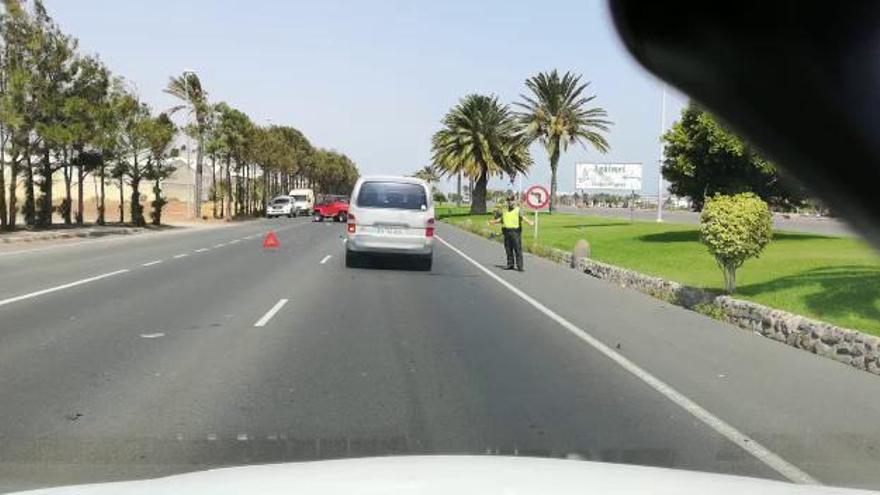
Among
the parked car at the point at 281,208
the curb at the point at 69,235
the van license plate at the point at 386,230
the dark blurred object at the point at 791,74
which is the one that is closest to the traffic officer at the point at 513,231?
the van license plate at the point at 386,230

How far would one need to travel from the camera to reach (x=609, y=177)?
75625 mm

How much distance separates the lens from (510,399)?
25.0 ft

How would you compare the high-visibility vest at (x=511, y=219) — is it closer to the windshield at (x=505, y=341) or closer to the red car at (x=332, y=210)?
the windshield at (x=505, y=341)

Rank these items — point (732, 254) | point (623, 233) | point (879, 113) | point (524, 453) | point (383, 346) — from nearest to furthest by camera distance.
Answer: point (524, 453) < point (383, 346) < point (879, 113) < point (732, 254) < point (623, 233)

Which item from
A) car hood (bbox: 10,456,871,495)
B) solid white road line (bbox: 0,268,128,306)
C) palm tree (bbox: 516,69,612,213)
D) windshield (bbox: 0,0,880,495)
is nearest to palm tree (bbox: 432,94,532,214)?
palm tree (bbox: 516,69,612,213)

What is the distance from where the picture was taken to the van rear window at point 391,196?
834 inches

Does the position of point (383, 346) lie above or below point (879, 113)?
below

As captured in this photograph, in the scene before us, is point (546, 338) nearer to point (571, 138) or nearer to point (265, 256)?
point (265, 256)

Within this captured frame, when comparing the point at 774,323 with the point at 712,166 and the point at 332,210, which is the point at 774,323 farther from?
the point at 332,210

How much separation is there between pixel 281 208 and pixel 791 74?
63.7m

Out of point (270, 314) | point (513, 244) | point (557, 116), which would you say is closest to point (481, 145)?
point (557, 116)

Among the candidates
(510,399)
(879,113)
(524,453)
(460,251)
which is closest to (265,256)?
(460,251)

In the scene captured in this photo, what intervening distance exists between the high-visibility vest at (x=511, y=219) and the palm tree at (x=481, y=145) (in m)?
52.3

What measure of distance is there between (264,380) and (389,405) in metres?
1.46
